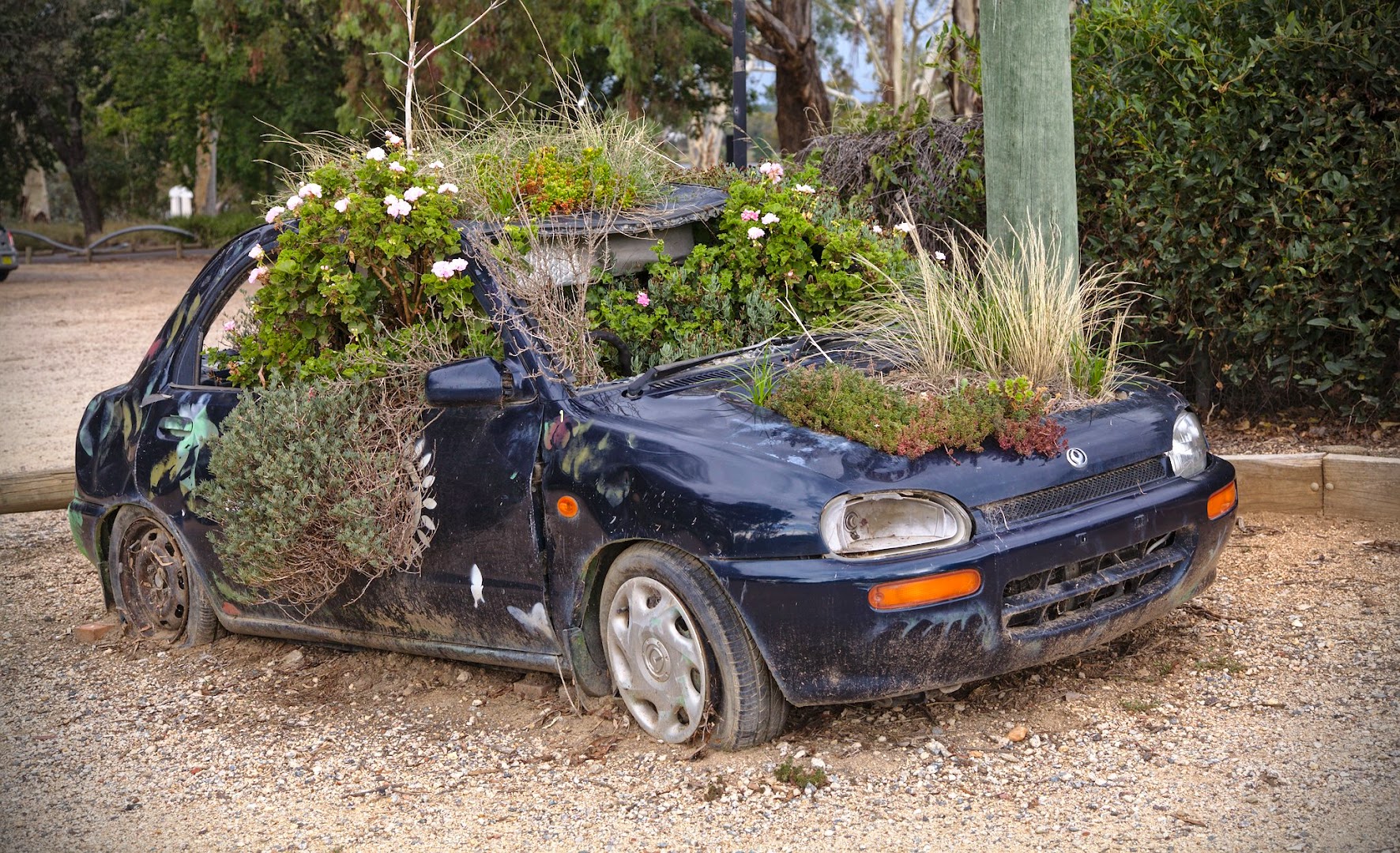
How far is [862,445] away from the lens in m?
3.94

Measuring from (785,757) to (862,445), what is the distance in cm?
93

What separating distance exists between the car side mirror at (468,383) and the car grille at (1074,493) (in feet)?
5.05

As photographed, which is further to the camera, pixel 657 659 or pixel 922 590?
pixel 657 659

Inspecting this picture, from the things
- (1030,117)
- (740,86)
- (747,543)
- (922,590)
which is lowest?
(922,590)

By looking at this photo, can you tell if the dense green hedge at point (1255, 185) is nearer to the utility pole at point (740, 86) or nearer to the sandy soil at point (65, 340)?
the utility pole at point (740, 86)

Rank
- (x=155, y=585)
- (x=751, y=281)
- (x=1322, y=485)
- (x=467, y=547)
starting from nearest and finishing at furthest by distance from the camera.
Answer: (x=467, y=547) < (x=751, y=281) < (x=155, y=585) < (x=1322, y=485)

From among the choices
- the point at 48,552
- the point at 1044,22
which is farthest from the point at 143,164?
the point at 1044,22

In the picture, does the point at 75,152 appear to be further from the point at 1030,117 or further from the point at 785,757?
the point at 785,757

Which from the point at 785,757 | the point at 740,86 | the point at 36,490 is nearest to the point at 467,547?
the point at 785,757

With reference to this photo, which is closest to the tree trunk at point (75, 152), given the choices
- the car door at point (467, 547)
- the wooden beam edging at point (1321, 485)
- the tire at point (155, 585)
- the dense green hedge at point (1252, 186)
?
the tire at point (155, 585)

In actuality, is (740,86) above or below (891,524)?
above

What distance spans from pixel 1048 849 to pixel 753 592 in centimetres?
99

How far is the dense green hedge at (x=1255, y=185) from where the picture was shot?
6.09m

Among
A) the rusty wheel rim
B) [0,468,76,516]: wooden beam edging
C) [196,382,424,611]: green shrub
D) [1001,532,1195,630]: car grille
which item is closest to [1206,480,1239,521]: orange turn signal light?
[1001,532,1195,630]: car grille
